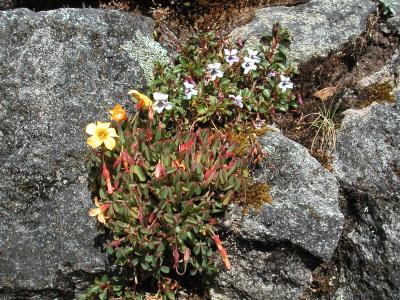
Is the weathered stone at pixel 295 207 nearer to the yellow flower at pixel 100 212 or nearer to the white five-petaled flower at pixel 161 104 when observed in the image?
the white five-petaled flower at pixel 161 104

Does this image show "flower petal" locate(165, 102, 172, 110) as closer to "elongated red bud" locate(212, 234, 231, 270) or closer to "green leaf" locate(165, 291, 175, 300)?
"elongated red bud" locate(212, 234, 231, 270)

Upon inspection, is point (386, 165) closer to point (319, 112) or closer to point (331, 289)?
point (319, 112)

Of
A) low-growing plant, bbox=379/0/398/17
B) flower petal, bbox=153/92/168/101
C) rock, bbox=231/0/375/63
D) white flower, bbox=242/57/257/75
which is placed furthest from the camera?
low-growing plant, bbox=379/0/398/17

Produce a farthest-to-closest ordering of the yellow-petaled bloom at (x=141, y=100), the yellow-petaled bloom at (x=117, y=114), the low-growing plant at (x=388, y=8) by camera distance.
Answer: the low-growing plant at (x=388, y=8) < the yellow-petaled bloom at (x=141, y=100) < the yellow-petaled bloom at (x=117, y=114)

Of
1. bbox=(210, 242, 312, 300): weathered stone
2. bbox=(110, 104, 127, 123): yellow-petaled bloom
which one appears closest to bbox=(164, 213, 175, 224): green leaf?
bbox=(210, 242, 312, 300): weathered stone

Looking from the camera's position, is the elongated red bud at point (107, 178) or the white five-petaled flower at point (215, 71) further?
the white five-petaled flower at point (215, 71)

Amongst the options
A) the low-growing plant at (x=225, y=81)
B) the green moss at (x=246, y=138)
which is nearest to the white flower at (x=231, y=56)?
the low-growing plant at (x=225, y=81)

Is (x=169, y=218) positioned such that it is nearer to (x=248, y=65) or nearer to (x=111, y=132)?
(x=111, y=132)
